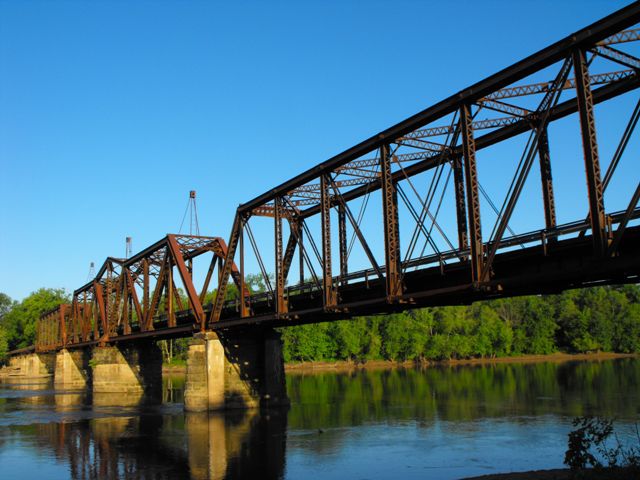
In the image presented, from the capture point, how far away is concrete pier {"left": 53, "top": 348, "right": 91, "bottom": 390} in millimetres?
100750

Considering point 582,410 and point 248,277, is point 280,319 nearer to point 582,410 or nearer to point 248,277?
point 582,410

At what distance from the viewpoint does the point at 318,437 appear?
33500 millimetres

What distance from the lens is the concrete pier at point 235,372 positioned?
4456cm

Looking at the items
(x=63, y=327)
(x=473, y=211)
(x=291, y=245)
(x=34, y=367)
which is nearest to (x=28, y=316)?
(x=34, y=367)

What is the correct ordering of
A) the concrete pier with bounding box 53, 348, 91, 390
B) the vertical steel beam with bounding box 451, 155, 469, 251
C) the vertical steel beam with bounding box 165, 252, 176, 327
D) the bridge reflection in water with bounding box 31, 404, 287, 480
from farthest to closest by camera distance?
the concrete pier with bounding box 53, 348, 91, 390, the vertical steel beam with bounding box 165, 252, 176, 327, the vertical steel beam with bounding box 451, 155, 469, 251, the bridge reflection in water with bounding box 31, 404, 287, 480

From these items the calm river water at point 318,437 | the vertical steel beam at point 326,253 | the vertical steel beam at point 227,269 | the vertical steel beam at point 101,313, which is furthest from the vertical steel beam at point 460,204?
the vertical steel beam at point 101,313

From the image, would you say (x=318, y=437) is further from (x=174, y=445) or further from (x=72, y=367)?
(x=72, y=367)

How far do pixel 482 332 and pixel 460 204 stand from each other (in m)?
115

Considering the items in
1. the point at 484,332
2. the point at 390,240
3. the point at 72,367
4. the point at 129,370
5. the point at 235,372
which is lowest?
the point at 72,367

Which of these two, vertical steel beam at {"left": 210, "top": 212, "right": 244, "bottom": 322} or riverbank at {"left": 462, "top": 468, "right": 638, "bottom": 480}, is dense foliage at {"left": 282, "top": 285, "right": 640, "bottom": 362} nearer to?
vertical steel beam at {"left": 210, "top": 212, "right": 244, "bottom": 322}

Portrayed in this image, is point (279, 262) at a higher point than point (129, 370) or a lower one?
higher

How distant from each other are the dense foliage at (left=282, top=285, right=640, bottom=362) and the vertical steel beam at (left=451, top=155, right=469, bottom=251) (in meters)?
100

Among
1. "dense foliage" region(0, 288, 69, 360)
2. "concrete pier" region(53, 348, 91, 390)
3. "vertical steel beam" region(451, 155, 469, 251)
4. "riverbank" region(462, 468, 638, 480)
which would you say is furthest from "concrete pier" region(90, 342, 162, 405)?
Result: "dense foliage" region(0, 288, 69, 360)

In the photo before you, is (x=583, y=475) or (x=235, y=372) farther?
(x=235, y=372)
